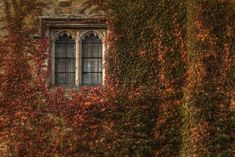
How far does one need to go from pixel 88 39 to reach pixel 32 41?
137cm

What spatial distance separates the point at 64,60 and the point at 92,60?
2.26 ft

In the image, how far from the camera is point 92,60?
12.9 meters

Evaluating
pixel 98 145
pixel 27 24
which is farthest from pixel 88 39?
pixel 98 145

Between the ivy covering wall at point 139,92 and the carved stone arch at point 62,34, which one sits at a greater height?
the carved stone arch at point 62,34

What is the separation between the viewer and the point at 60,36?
42.1ft

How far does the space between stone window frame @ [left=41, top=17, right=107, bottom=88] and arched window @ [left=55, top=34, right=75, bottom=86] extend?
117 mm

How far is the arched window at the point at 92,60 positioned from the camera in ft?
42.1

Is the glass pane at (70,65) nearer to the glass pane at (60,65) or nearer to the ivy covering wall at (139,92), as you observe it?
the glass pane at (60,65)

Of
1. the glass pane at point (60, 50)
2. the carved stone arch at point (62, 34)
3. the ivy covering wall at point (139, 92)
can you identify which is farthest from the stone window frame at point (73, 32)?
the ivy covering wall at point (139, 92)

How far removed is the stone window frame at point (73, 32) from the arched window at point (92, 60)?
115 mm

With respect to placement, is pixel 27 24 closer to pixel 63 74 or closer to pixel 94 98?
pixel 63 74

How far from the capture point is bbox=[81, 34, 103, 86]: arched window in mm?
12844

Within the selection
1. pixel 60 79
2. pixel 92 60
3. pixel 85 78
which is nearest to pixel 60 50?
pixel 60 79

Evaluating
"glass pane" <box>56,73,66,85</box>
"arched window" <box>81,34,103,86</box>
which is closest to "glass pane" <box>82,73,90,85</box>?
"arched window" <box>81,34,103,86</box>
